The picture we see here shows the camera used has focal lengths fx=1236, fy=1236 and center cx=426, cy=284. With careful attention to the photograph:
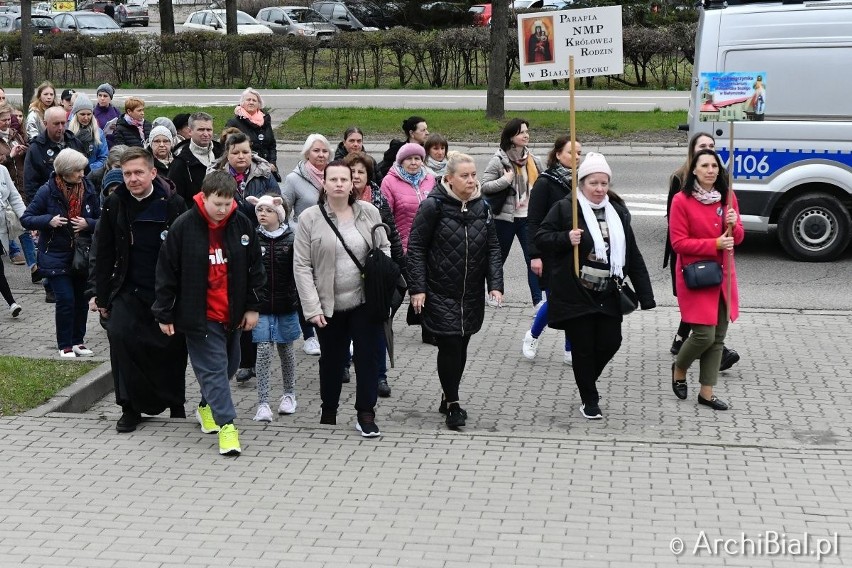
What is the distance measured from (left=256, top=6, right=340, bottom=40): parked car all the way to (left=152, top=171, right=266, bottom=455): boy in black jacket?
3487 cm

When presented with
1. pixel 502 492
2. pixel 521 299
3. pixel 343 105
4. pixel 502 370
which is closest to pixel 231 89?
pixel 343 105

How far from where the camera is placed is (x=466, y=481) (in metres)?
6.88

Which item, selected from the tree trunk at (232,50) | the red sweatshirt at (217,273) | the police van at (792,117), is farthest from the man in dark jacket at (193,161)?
the tree trunk at (232,50)

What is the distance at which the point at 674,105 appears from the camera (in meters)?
26.0

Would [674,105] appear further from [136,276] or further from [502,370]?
[136,276]

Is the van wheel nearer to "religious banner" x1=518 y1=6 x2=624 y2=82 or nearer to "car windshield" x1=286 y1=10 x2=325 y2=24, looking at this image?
"religious banner" x1=518 y1=6 x2=624 y2=82

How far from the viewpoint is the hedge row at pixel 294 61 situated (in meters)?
29.6

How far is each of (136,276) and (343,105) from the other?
20.0 m

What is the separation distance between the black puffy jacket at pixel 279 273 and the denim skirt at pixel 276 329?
0.14 ft

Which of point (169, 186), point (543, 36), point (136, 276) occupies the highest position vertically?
point (543, 36)

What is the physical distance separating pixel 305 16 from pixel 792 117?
33.1 metres

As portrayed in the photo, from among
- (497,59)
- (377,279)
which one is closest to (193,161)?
(377,279)

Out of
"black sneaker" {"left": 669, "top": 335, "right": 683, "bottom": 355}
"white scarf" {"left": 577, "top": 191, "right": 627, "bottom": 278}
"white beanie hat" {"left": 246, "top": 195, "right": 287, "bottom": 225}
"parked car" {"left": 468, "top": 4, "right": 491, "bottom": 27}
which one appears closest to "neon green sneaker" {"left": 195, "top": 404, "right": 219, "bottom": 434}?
"white beanie hat" {"left": 246, "top": 195, "right": 287, "bottom": 225}

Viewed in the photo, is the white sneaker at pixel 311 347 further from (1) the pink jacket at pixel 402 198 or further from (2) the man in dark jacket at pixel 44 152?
(2) the man in dark jacket at pixel 44 152
